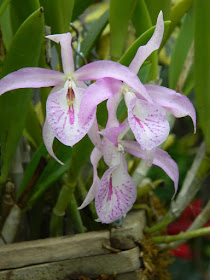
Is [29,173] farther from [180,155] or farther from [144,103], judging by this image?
[180,155]

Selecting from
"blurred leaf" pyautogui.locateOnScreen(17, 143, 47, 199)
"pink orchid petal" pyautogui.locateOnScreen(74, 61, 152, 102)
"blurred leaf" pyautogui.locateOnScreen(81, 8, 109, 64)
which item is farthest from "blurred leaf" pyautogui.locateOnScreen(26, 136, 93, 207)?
"blurred leaf" pyautogui.locateOnScreen(81, 8, 109, 64)

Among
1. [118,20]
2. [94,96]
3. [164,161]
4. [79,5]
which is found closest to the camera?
[94,96]

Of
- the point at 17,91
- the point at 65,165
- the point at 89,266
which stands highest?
the point at 17,91

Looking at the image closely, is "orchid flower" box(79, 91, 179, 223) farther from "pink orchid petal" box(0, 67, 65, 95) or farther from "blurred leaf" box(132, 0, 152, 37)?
"blurred leaf" box(132, 0, 152, 37)

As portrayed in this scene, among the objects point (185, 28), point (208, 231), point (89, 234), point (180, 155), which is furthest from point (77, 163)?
point (180, 155)

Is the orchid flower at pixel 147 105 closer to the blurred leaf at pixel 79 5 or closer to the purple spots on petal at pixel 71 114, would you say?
the purple spots on petal at pixel 71 114

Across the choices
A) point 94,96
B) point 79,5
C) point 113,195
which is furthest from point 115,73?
point 79,5

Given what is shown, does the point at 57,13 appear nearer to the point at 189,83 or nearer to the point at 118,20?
the point at 118,20
